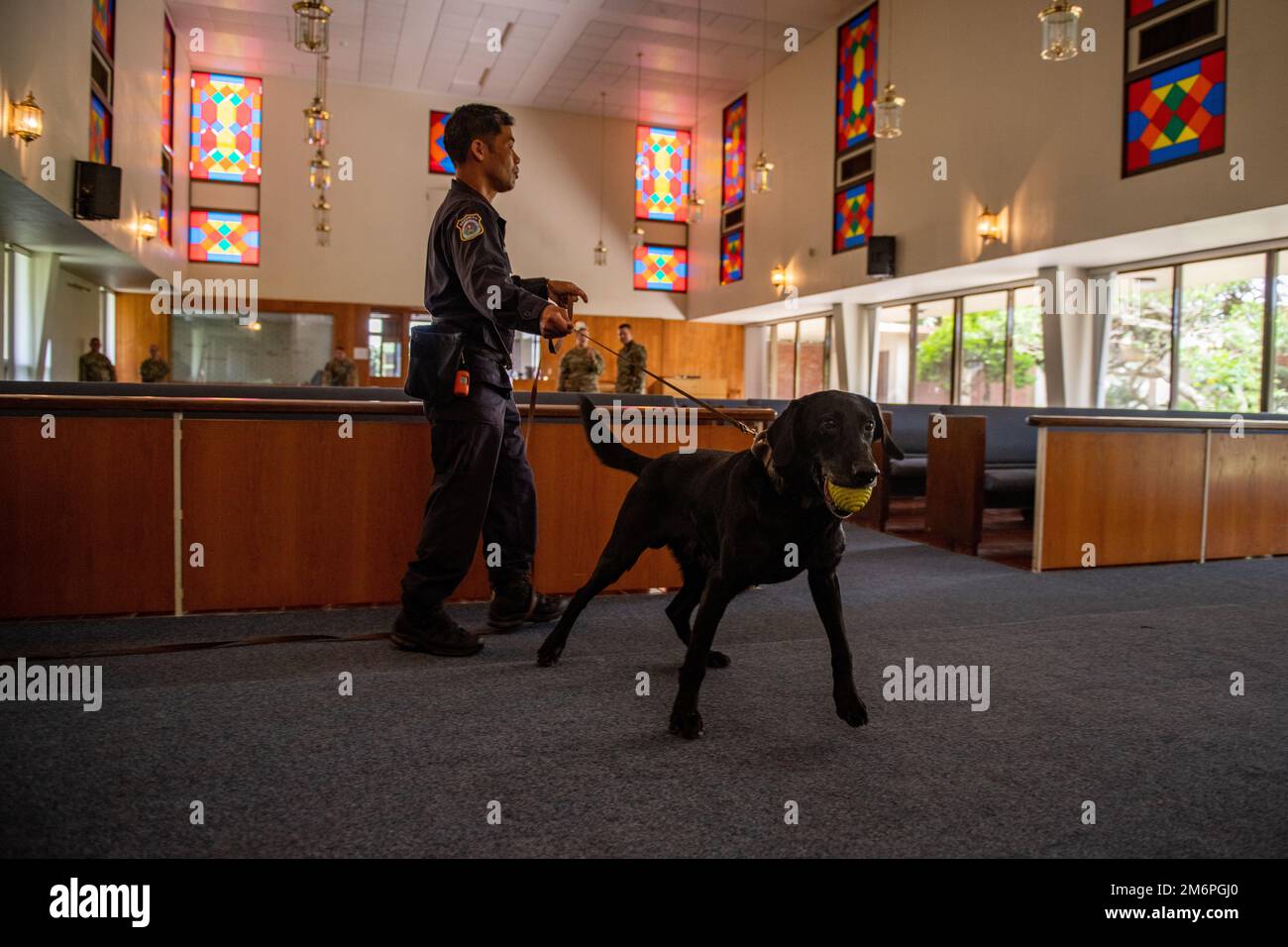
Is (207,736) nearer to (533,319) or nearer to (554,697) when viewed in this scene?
(554,697)

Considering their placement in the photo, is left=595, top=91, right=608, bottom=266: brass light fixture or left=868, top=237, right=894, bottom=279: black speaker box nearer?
left=868, top=237, right=894, bottom=279: black speaker box

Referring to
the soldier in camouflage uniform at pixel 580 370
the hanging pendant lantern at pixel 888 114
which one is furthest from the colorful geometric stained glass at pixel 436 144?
the hanging pendant lantern at pixel 888 114

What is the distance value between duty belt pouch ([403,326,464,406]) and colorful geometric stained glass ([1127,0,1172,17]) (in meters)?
7.90

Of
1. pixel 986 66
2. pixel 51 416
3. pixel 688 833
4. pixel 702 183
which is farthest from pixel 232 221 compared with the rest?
pixel 688 833

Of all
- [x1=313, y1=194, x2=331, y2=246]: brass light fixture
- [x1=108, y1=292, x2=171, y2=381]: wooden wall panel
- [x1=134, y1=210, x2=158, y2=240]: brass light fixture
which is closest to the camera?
[x1=134, y1=210, x2=158, y2=240]: brass light fixture

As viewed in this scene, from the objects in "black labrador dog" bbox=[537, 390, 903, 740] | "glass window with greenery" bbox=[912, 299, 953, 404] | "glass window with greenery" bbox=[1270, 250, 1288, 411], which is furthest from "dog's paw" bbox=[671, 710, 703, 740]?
"glass window with greenery" bbox=[912, 299, 953, 404]

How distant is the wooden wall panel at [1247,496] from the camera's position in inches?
203

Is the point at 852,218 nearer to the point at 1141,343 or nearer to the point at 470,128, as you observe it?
the point at 1141,343

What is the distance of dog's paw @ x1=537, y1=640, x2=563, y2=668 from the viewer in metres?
2.67

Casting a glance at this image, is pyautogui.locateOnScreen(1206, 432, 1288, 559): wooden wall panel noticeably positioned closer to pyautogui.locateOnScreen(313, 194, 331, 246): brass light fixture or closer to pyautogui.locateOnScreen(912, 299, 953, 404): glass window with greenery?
pyautogui.locateOnScreen(912, 299, 953, 404): glass window with greenery

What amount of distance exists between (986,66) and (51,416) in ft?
31.5

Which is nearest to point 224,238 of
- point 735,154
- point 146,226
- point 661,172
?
point 146,226

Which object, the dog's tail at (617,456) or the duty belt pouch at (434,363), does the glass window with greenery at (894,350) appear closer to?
the dog's tail at (617,456)

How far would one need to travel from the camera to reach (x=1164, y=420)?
16.3 feet
